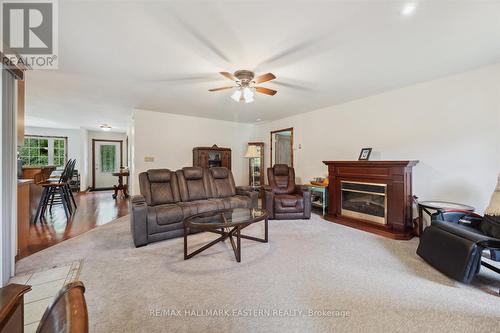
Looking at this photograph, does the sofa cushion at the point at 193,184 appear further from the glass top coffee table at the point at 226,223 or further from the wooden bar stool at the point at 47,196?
the wooden bar stool at the point at 47,196

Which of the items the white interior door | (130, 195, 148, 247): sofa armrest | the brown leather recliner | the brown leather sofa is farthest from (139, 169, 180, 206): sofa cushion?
the white interior door

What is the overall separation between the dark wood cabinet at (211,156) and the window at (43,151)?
20.1ft

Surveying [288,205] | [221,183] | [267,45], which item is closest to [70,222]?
[221,183]

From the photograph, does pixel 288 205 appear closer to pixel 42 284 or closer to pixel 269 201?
pixel 269 201

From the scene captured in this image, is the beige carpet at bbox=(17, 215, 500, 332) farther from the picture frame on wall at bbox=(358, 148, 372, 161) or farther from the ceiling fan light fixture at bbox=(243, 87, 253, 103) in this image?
the ceiling fan light fixture at bbox=(243, 87, 253, 103)

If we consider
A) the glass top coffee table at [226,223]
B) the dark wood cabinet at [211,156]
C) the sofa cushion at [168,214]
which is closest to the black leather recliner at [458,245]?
the glass top coffee table at [226,223]

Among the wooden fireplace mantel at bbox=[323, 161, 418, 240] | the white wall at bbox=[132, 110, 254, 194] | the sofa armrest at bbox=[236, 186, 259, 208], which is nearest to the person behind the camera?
the wooden fireplace mantel at bbox=[323, 161, 418, 240]

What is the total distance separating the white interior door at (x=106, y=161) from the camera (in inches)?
322

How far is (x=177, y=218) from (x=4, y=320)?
2.36 metres

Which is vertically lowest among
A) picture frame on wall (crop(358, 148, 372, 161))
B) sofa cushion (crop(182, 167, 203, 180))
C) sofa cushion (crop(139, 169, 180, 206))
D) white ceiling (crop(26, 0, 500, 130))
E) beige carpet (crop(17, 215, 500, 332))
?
beige carpet (crop(17, 215, 500, 332))

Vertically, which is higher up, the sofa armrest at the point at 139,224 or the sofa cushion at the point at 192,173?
the sofa cushion at the point at 192,173

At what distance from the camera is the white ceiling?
5.62ft

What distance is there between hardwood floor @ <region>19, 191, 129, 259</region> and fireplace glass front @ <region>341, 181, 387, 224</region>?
4.80 m

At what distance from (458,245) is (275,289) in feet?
6.02
